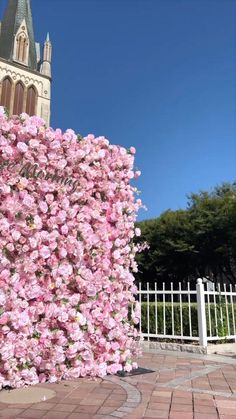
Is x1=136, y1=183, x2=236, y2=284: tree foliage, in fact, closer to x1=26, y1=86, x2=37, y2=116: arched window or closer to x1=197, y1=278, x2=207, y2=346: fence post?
x1=197, y1=278, x2=207, y2=346: fence post

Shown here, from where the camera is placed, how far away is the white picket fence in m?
8.21

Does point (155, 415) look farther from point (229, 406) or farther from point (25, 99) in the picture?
point (25, 99)

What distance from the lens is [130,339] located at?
19.3ft

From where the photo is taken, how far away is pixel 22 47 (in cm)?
4784

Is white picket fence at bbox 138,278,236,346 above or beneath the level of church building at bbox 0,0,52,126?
beneath

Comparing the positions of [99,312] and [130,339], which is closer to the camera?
[99,312]

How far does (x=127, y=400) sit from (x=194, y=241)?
88.0 feet

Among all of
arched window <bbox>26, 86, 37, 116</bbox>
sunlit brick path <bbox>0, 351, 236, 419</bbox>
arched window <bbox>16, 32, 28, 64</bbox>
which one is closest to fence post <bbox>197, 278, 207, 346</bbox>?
sunlit brick path <bbox>0, 351, 236, 419</bbox>

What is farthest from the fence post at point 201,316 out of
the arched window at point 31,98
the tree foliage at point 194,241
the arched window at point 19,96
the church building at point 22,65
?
the arched window at point 31,98

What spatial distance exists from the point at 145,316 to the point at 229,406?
543 centimetres

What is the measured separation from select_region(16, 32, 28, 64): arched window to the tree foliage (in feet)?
87.6

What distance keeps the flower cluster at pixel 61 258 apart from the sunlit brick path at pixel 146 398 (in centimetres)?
44

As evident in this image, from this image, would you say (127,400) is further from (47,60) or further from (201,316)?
(47,60)

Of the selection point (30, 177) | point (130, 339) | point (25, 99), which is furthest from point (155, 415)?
point (25, 99)
